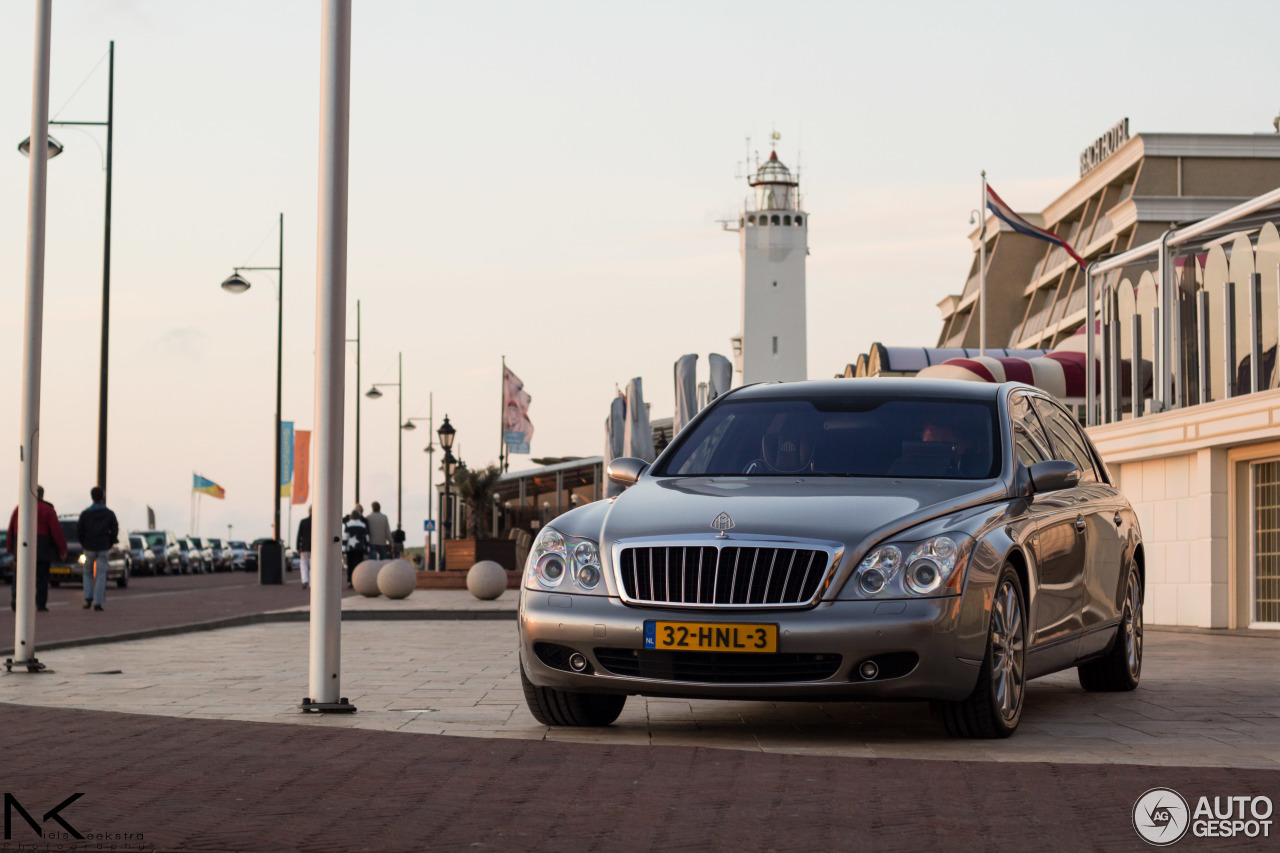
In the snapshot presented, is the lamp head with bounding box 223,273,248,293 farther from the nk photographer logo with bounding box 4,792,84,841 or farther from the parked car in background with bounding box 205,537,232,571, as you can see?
the nk photographer logo with bounding box 4,792,84,841

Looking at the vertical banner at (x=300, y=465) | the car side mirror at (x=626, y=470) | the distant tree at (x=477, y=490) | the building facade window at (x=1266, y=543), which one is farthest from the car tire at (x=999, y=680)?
the distant tree at (x=477, y=490)

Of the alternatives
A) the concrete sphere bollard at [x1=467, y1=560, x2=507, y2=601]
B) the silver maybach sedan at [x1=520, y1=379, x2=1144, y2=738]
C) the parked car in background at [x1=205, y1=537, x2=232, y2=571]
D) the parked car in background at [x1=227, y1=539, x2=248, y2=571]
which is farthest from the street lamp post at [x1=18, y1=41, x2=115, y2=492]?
the parked car in background at [x1=227, y1=539, x2=248, y2=571]

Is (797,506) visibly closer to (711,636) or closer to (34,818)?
(711,636)

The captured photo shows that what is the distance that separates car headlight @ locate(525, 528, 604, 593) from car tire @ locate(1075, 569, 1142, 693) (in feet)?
12.1

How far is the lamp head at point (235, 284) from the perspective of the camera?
44.1 metres

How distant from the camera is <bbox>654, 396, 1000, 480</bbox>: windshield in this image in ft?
26.2

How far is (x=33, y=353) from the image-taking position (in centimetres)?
1148

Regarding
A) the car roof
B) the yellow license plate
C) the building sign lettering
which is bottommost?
the yellow license plate

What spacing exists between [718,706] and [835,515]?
7.09 ft

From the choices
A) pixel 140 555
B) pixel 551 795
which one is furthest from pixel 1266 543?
pixel 140 555

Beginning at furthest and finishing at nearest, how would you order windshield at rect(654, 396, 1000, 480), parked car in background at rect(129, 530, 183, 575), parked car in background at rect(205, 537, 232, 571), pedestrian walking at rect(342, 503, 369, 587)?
parked car in background at rect(205, 537, 232, 571)
parked car in background at rect(129, 530, 183, 575)
pedestrian walking at rect(342, 503, 369, 587)
windshield at rect(654, 396, 1000, 480)

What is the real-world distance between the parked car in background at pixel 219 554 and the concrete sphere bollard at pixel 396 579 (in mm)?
47555

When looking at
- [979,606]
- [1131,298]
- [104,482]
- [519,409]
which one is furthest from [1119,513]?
[519,409]

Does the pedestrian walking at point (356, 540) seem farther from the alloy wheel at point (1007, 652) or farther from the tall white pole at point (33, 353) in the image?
the alloy wheel at point (1007, 652)
